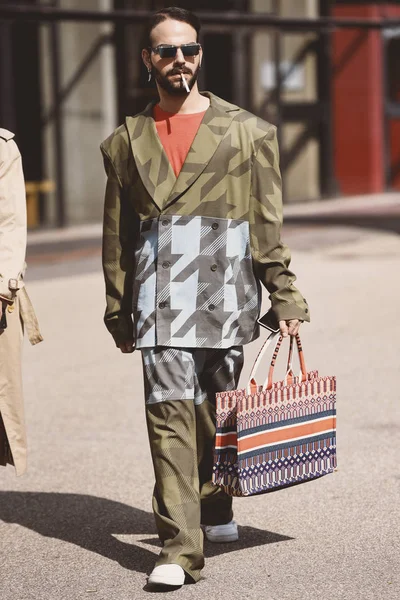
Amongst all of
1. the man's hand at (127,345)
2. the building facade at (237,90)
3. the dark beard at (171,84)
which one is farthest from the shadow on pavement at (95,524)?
the building facade at (237,90)

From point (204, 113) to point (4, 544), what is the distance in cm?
176

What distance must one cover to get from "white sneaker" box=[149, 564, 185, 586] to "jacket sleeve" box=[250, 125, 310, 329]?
871mm

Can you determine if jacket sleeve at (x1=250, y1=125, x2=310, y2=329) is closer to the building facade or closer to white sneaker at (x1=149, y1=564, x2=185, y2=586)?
white sneaker at (x1=149, y1=564, x2=185, y2=586)

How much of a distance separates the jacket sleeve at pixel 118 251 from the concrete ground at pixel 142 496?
0.84 metres

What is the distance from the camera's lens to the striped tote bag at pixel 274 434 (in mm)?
4211

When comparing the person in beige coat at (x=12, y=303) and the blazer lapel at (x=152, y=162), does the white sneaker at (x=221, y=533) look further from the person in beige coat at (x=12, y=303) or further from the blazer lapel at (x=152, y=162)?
the blazer lapel at (x=152, y=162)

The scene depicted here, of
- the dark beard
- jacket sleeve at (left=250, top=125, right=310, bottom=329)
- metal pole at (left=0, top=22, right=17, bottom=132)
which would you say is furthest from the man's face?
metal pole at (left=0, top=22, right=17, bottom=132)

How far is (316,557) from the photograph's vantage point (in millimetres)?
4531

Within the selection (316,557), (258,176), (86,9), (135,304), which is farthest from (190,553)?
(86,9)

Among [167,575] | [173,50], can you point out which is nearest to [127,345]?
[167,575]

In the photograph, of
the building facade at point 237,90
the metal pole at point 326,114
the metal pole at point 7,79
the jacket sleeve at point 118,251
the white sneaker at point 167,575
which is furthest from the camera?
the metal pole at point 326,114

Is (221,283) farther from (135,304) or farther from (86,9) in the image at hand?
(86,9)

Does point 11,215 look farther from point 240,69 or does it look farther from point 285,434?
point 240,69

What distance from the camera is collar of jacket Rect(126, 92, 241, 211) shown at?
428 centimetres
